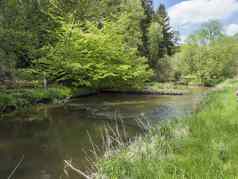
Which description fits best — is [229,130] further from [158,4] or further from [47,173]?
[158,4]

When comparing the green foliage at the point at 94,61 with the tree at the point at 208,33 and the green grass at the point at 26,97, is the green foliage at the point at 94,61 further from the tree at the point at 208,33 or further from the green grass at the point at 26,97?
the tree at the point at 208,33

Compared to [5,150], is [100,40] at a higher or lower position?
higher

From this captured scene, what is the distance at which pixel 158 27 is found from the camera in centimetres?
3378

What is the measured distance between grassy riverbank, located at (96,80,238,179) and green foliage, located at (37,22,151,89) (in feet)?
46.1

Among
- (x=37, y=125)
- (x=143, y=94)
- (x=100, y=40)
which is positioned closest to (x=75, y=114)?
(x=37, y=125)

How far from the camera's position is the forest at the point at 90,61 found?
5975 mm

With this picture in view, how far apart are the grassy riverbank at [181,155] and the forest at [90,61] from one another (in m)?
0.02

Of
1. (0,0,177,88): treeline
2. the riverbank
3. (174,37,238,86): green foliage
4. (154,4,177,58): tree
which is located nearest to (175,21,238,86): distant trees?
(174,37,238,86): green foliage

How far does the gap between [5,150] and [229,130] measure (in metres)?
5.15

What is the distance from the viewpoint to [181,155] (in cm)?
393

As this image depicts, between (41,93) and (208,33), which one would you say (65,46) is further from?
(208,33)

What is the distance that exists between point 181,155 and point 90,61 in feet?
53.9

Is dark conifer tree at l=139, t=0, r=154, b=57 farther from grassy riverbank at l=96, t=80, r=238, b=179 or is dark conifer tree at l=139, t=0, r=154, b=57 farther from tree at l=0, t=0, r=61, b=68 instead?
grassy riverbank at l=96, t=80, r=238, b=179

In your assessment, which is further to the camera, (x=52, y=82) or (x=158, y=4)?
(x=158, y=4)
